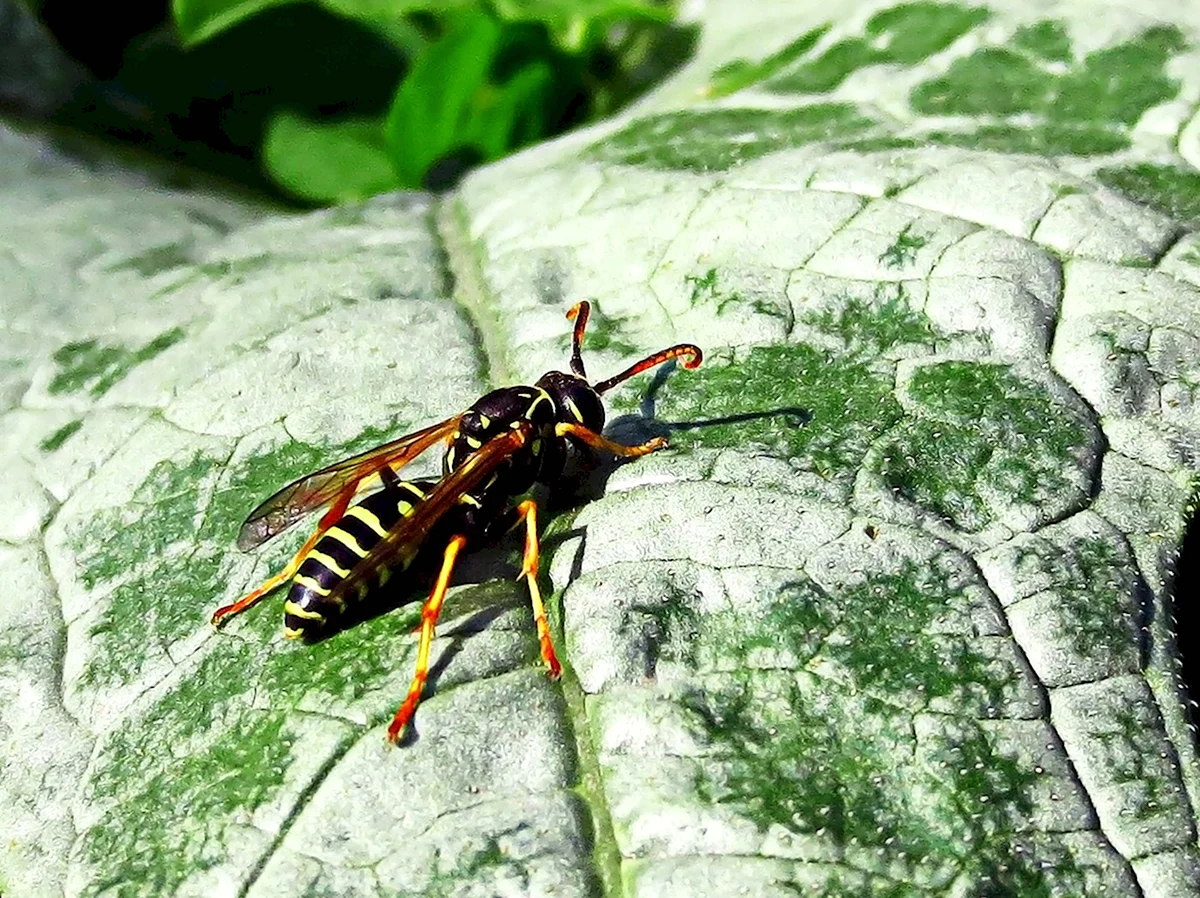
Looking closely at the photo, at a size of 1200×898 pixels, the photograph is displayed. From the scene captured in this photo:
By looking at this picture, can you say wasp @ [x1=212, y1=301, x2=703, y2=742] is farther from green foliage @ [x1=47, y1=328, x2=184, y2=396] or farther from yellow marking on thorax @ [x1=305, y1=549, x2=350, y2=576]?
green foliage @ [x1=47, y1=328, x2=184, y2=396]

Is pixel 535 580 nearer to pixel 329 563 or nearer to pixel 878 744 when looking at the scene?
pixel 329 563

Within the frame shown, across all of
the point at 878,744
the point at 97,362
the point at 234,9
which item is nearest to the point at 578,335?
the point at 878,744

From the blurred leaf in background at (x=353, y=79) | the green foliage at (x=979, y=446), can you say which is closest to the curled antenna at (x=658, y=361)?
the green foliage at (x=979, y=446)

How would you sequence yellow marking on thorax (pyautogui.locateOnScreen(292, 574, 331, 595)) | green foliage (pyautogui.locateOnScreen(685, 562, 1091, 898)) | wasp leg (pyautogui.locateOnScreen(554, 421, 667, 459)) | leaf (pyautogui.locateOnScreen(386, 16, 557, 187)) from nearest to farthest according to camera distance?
1. green foliage (pyautogui.locateOnScreen(685, 562, 1091, 898))
2. yellow marking on thorax (pyautogui.locateOnScreen(292, 574, 331, 595))
3. wasp leg (pyautogui.locateOnScreen(554, 421, 667, 459))
4. leaf (pyautogui.locateOnScreen(386, 16, 557, 187))

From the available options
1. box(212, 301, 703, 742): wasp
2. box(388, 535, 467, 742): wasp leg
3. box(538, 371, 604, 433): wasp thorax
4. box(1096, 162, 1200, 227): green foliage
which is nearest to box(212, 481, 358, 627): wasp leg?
box(212, 301, 703, 742): wasp

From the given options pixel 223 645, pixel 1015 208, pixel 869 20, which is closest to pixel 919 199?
pixel 1015 208

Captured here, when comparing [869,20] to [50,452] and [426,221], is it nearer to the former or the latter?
[426,221]
